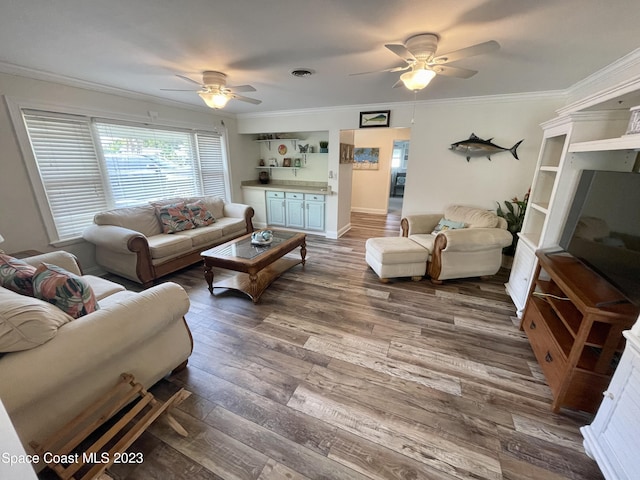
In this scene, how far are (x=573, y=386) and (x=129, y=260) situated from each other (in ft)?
12.9

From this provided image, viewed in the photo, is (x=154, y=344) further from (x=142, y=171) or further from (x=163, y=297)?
(x=142, y=171)

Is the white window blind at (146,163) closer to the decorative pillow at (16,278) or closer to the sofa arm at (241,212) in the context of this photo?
the sofa arm at (241,212)

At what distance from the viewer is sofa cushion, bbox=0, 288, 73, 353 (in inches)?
41.1

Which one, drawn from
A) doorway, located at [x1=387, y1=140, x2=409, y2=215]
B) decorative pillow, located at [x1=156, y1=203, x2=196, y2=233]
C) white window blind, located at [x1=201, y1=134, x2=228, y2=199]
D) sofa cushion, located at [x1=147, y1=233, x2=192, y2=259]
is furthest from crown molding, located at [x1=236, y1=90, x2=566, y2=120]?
doorway, located at [x1=387, y1=140, x2=409, y2=215]

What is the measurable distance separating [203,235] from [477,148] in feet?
13.2

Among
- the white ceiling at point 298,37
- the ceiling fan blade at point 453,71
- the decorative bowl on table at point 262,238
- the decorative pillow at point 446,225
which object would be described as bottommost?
the decorative bowl on table at point 262,238

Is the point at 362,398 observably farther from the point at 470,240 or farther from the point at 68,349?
the point at 470,240

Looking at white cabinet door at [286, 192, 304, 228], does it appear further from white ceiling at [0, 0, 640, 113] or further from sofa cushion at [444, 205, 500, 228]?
sofa cushion at [444, 205, 500, 228]

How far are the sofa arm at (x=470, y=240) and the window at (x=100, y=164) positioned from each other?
410 centimetres

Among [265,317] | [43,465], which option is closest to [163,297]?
[43,465]

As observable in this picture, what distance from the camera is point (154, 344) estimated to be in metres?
1.59

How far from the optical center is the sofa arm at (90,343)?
1.03 metres

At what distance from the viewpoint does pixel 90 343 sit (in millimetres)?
1222

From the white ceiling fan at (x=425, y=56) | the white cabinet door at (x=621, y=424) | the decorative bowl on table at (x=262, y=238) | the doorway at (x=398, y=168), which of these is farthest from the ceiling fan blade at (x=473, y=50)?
the doorway at (x=398, y=168)
